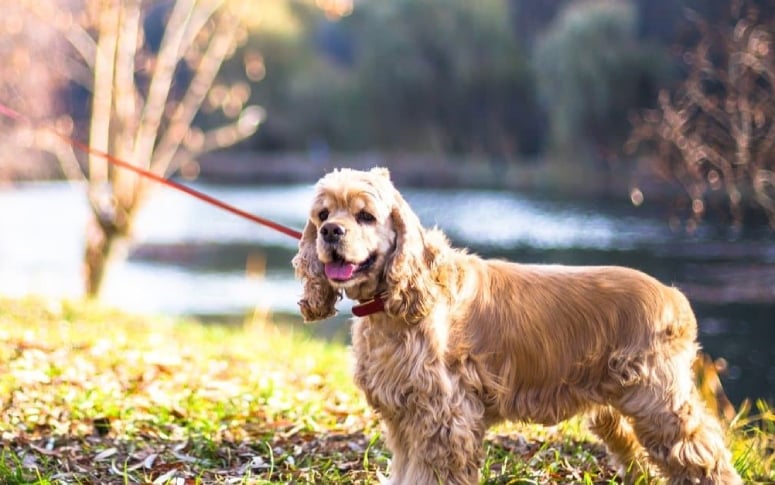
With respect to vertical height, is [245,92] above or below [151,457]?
above

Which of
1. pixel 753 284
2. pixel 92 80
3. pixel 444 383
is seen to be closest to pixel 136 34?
pixel 92 80

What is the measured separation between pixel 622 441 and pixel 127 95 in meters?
10.1

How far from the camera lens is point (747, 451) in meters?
5.57

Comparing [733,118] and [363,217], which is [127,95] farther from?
[363,217]

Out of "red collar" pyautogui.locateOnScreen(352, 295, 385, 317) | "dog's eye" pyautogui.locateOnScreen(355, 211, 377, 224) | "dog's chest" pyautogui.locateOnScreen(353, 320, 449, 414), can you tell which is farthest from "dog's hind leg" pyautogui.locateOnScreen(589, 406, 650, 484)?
"dog's eye" pyautogui.locateOnScreen(355, 211, 377, 224)

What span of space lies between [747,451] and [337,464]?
2.39 meters

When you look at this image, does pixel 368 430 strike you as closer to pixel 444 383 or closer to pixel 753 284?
pixel 444 383

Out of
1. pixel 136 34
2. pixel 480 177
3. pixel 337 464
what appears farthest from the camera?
pixel 480 177

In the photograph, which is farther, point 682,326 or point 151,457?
point 151,457

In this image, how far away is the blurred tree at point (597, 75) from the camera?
33219mm

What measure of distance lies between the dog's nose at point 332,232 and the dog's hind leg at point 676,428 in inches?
62.0

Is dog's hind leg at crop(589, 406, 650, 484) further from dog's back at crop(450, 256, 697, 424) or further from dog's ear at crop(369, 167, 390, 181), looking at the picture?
dog's ear at crop(369, 167, 390, 181)

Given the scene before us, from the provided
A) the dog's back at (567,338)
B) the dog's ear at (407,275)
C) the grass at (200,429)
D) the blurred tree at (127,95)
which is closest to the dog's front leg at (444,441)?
the dog's back at (567,338)

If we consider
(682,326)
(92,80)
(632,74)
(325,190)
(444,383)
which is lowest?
(444,383)
